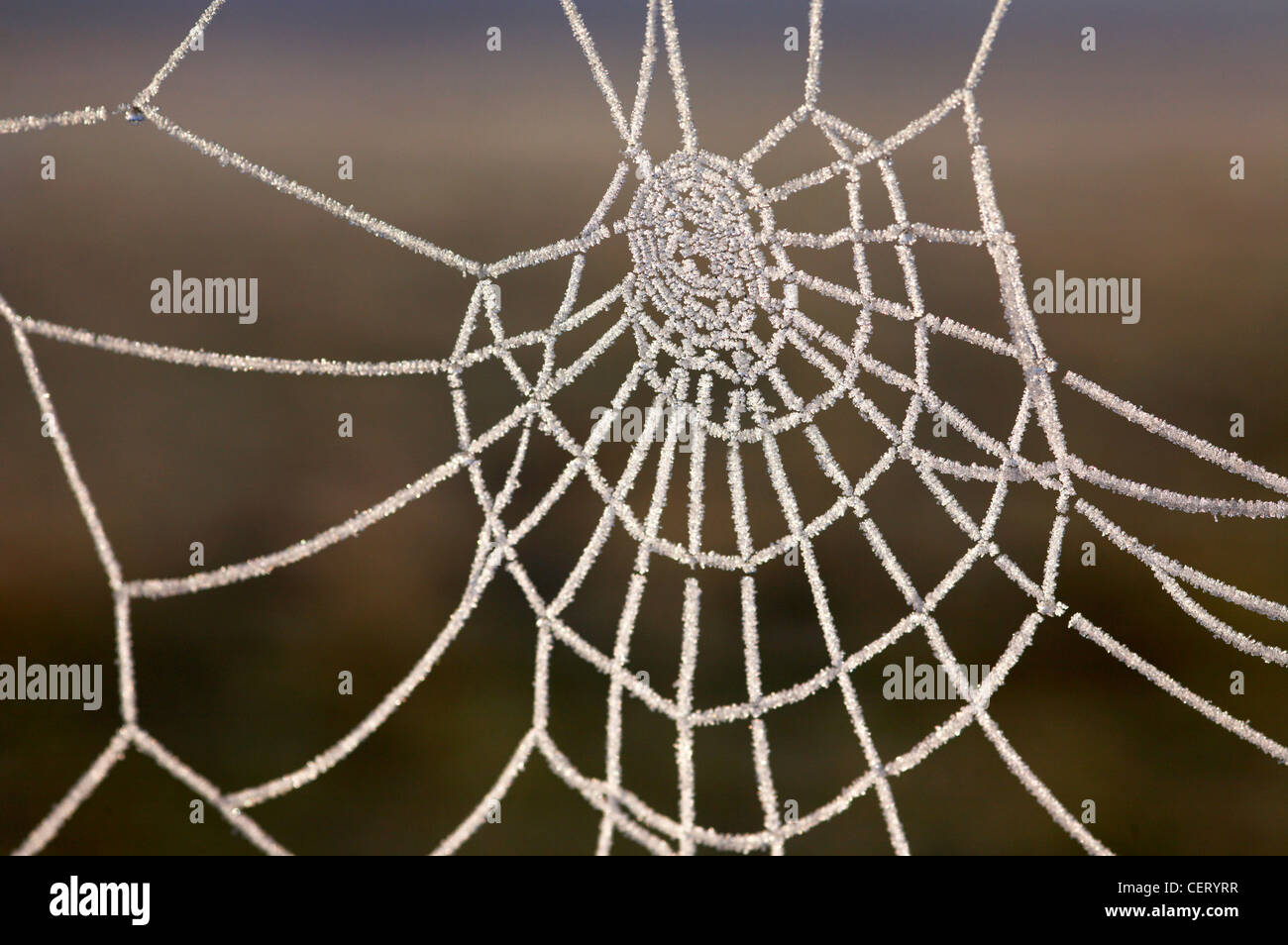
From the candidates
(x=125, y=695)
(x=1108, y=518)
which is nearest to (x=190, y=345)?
(x=125, y=695)

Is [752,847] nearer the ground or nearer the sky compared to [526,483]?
nearer the ground

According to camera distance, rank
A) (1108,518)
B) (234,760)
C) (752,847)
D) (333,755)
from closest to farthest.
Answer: (333,755) < (752,847) < (1108,518) < (234,760)

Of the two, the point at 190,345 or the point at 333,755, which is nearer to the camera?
the point at 333,755

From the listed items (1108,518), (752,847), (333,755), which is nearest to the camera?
(333,755)

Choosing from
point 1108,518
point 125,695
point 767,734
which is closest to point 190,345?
point 125,695

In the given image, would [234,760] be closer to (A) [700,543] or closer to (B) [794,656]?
(A) [700,543]
